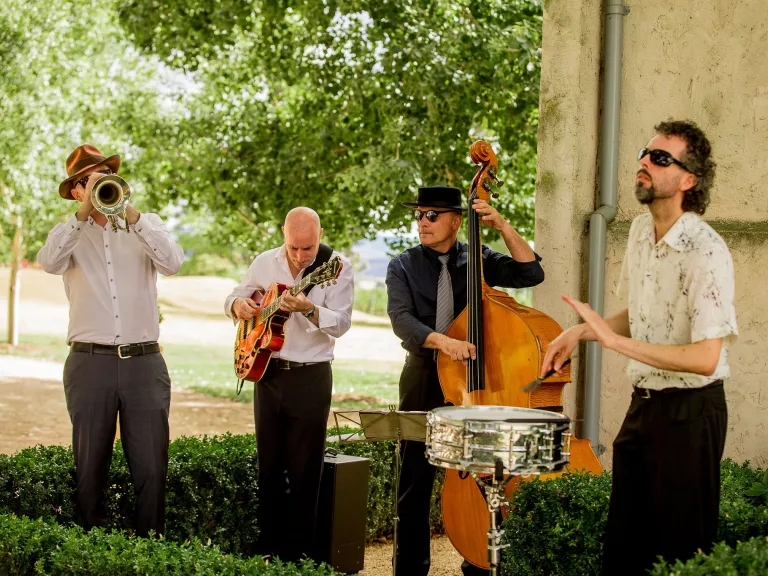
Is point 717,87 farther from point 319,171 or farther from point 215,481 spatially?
point 319,171

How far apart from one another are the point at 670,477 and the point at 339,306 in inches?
103

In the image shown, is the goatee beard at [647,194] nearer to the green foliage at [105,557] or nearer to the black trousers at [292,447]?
the green foliage at [105,557]

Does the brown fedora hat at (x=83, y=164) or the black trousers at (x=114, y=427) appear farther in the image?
the brown fedora hat at (x=83, y=164)

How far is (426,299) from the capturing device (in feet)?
17.8

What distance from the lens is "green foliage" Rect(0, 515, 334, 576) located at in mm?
3771

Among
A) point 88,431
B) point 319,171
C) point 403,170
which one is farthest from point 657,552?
point 319,171

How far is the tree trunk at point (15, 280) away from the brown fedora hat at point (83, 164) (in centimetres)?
1592

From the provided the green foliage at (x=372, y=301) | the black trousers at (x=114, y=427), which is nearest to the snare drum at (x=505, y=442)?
the black trousers at (x=114, y=427)

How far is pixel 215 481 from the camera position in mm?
5840

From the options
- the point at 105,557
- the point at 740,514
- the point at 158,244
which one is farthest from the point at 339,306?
the point at 740,514

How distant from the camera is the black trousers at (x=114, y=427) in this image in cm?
497

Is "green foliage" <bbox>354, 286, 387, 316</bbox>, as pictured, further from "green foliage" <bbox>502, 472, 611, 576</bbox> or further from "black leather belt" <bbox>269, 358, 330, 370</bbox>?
"green foliage" <bbox>502, 472, 611, 576</bbox>

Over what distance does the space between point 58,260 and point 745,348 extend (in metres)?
4.04

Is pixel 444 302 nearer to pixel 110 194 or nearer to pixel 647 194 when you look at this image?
pixel 110 194
